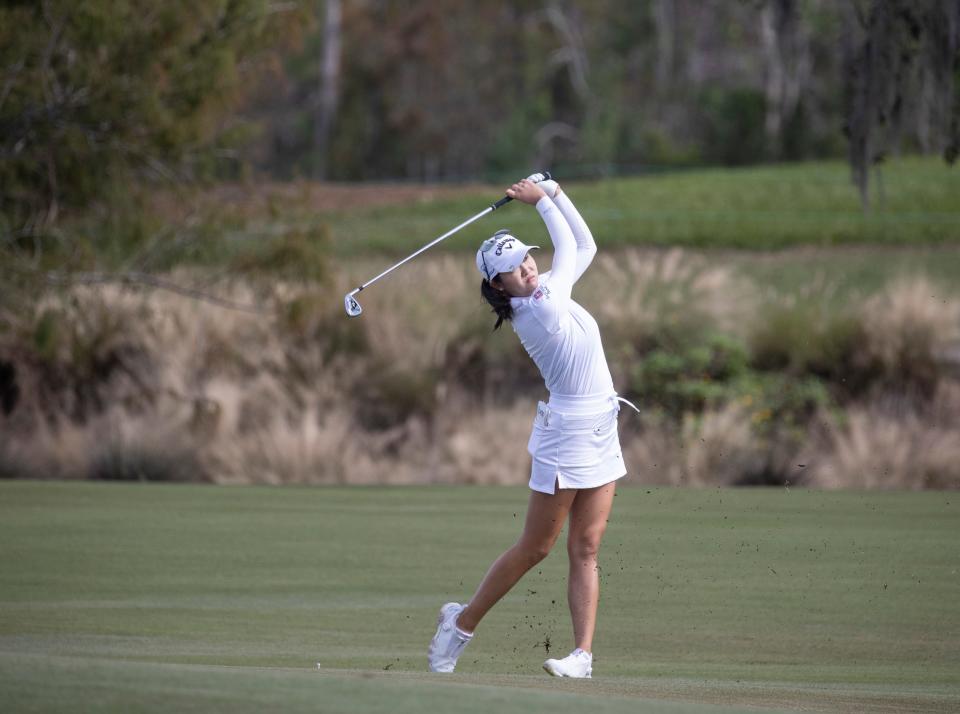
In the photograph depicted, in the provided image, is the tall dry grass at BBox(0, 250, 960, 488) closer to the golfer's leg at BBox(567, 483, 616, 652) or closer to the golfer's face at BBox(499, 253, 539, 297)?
the golfer's leg at BBox(567, 483, 616, 652)

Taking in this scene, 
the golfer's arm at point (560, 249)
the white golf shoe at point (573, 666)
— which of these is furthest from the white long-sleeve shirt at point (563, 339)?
the white golf shoe at point (573, 666)

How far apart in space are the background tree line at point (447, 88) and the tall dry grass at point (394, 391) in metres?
1.86

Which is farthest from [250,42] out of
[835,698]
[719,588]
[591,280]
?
[835,698]

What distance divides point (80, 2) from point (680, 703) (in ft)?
47.9

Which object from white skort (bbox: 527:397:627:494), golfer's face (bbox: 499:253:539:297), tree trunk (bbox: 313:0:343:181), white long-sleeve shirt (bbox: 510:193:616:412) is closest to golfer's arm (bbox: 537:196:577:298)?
white long-sleeve shirt (bbox: 510:193:616:412)

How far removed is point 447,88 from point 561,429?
53.8 meters

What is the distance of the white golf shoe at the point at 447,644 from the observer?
8.09m

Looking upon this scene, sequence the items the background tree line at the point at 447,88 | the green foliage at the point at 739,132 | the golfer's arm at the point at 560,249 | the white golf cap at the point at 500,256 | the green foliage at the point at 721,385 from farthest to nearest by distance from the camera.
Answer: the green foliage at the point at 739,132
the green foliage at the point at 721,385
the background tree line at the point at 447,88
the golfer's arm at the point at 560,249
the white golf cap at the point at 500,256

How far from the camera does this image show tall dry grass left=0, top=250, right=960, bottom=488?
1908cm

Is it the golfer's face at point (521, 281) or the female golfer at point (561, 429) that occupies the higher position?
the golfer's face at point (521, 281)

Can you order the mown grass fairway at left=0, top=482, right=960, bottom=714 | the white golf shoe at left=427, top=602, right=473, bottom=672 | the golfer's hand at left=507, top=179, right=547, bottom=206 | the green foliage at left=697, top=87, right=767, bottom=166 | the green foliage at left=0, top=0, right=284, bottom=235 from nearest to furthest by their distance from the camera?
the mown grass fairway at left=0, top=482, right=960, bottom=714 → the white golf shoe at left=427, top=602, right=473, bottom=672 → the golfer's hand at left=507, top=179, right=547, bottom=206 → the green foliage at left=0, top=0, right=284, bottom=235 → the green foliage at left=697, top=87, right=767, bottom=166

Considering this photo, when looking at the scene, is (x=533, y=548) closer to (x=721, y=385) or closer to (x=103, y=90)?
(x=103, y=90)

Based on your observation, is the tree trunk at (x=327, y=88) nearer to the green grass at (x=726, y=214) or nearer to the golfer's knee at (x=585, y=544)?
the green grass at (x=726, y=214)

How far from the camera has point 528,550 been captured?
26.7 ft
